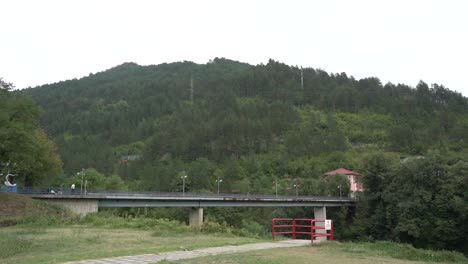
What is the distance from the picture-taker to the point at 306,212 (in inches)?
3406

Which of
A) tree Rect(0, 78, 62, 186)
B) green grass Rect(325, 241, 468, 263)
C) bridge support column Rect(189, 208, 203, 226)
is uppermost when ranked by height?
tree Rect(0, 78, 62, 186)

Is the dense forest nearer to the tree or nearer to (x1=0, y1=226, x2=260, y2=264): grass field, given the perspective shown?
the tree

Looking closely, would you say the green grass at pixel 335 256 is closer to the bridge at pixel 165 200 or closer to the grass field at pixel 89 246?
the grass field at pixel 89 246

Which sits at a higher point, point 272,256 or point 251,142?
point 251,142

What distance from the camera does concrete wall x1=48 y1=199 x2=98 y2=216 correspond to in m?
45.7

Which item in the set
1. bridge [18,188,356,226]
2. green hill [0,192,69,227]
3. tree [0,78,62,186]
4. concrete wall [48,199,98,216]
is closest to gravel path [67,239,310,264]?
green hill [0,192,69,227]

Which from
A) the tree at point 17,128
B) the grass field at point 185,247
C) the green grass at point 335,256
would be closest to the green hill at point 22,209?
the tree at point 17,128

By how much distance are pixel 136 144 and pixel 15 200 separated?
462 ft

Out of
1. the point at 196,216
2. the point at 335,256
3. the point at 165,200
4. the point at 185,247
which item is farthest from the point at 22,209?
the point at 196,216

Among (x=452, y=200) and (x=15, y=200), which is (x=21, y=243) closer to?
(x=15, y=200)

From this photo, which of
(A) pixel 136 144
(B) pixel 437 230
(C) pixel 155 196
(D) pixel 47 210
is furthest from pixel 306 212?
(A) pixel 136 144

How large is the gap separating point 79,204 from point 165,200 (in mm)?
14748

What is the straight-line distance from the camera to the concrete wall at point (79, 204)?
45.7 m

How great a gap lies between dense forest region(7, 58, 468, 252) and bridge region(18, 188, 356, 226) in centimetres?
816
